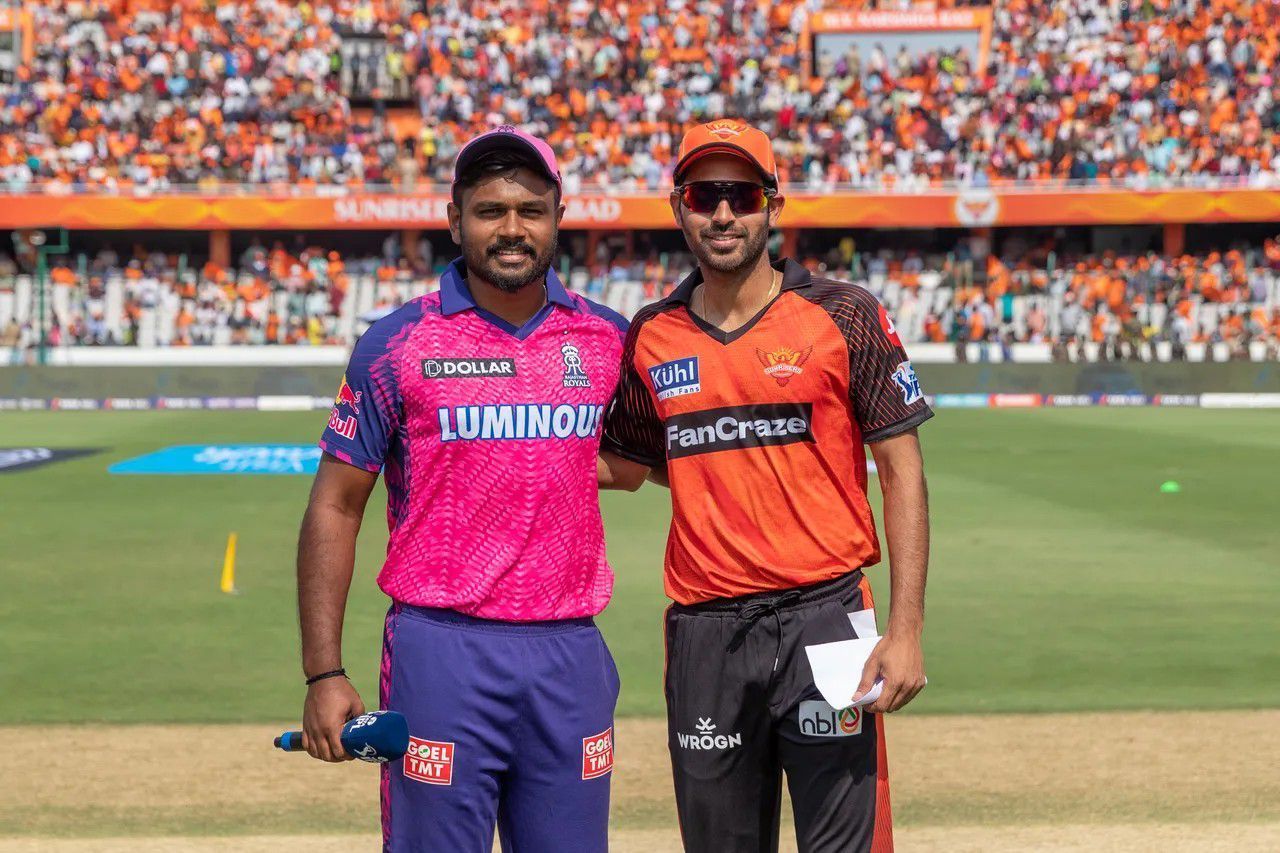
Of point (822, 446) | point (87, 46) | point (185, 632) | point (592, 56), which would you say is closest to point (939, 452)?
point (185, 632)

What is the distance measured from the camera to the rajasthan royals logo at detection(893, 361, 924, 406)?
413 centimetres

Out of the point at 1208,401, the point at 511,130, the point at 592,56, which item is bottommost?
the point at 1208,401

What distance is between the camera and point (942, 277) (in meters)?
41.3

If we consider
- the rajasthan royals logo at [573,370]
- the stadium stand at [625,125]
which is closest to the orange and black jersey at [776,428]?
the rajasthan royals logo at [573,370]

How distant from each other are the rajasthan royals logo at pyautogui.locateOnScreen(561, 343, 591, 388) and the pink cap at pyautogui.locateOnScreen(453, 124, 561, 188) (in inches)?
15.7

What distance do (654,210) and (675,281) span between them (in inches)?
79.6

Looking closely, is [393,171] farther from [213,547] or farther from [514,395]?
[514,395]

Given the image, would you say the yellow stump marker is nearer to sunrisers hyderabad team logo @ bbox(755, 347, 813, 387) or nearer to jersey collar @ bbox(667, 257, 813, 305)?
jersey collar @ bbox(667, 257, 813, 305)

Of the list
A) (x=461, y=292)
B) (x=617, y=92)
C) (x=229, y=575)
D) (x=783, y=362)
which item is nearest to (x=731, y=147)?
(x=783, y=362)

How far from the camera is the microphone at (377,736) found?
347 cm

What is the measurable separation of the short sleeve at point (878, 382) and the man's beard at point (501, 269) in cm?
84

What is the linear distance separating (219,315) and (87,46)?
1132cm

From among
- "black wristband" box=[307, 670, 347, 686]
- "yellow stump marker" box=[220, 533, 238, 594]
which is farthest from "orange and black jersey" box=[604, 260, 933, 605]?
"yellow stump marker" box=[220, 533, 238, 594]

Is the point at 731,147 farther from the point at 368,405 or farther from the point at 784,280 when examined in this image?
the point at 368,405
